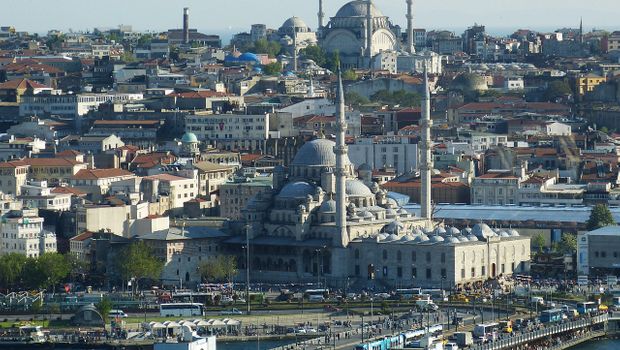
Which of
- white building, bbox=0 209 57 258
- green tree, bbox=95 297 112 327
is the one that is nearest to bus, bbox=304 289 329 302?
green tree, bbox=95 297 112 327

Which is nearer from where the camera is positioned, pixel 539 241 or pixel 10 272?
pixel 10 272

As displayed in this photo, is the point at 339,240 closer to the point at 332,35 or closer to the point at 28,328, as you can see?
the point at 28,328

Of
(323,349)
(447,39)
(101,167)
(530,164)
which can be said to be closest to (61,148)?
(101,167)

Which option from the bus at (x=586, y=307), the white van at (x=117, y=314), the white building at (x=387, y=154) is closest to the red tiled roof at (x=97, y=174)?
the white building at (x=387, y=154)

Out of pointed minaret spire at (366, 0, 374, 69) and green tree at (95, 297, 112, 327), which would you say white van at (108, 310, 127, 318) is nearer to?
green tree at (95, 297, 112, 327)

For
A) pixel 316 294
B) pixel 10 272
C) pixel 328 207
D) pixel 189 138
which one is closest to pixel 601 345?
pixel 316 294

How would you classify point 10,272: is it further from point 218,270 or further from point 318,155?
point 318,155
